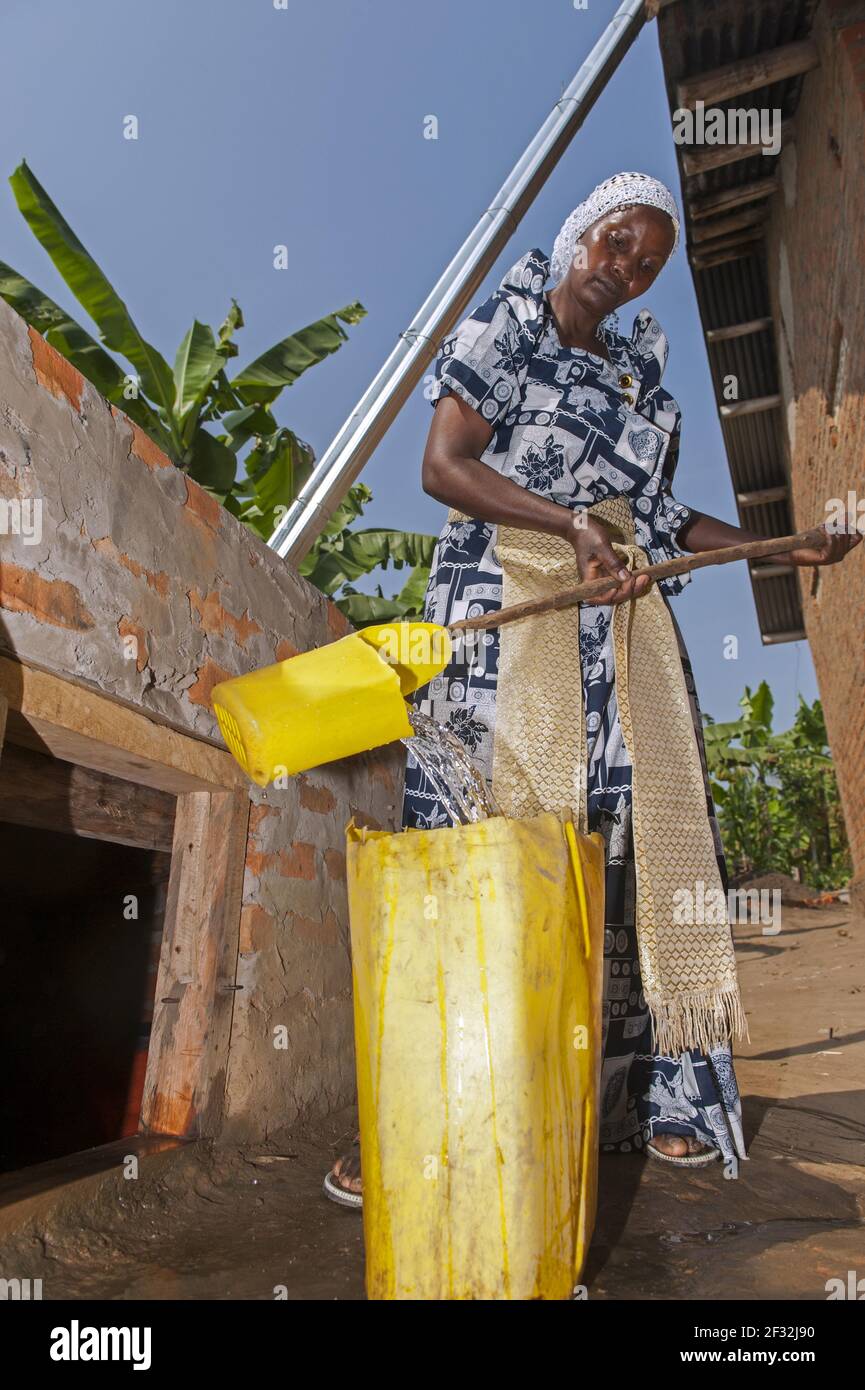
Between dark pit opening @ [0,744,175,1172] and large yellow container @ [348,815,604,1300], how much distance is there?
8.86ft

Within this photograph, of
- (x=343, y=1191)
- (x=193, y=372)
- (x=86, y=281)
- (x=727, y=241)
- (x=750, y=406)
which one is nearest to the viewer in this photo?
(x=343, y=1191)

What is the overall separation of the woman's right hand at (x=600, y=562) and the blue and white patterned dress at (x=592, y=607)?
27 centimetres

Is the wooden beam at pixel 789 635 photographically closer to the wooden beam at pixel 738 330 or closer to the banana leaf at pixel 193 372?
the wooden beam at pixel 738 330

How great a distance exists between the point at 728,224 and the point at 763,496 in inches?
101

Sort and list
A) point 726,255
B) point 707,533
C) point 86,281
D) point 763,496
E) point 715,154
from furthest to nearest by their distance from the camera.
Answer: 1. point 763,496
2. point 726,255
3. point 86,281
4. point 715,154
5. point 707,533

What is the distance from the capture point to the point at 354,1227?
1.59 m

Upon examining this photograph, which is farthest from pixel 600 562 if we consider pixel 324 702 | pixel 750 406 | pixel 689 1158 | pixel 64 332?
pixel 750 406

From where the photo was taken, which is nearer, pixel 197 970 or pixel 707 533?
pixel 197 970

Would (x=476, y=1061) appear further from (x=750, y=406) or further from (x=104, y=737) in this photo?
(x=750, y=406)

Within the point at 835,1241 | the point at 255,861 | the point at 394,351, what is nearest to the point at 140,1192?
the point at 255,861

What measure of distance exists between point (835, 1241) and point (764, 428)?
7276 millimetres

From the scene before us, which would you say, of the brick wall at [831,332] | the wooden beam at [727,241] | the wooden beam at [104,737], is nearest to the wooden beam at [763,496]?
the brick wall at [831,332]

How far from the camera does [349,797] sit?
3.02 m

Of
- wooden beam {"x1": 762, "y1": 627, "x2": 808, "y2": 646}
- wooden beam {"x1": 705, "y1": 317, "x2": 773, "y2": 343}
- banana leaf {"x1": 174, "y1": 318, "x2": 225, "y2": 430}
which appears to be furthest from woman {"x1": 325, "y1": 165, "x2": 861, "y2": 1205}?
wooden beam {"x1": 762, "y1": 627, "x2": 808, "y2": 646}
